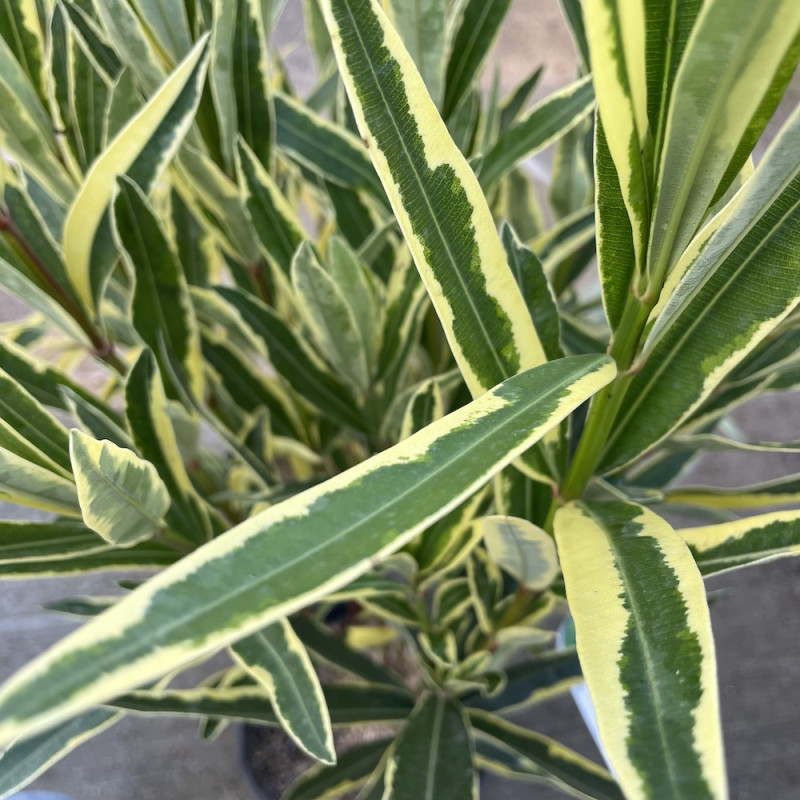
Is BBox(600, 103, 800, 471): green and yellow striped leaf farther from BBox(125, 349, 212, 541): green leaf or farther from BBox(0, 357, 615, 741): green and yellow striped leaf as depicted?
BBox(125, 349, 212, 541): green leaf

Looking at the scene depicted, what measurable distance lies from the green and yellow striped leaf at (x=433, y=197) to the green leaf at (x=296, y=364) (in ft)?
0.90

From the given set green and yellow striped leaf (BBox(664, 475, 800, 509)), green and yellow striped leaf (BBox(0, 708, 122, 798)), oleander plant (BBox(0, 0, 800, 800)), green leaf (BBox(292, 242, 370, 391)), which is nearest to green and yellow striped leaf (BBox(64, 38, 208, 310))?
oleander plant (BBox(0, 0, 800, 800))

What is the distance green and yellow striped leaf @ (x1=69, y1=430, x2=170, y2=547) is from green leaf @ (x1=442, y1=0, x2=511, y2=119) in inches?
15.0

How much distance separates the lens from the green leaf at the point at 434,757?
561 millimetres

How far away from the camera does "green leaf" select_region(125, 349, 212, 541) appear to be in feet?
1.48

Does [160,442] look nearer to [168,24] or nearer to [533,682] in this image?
[168,24]

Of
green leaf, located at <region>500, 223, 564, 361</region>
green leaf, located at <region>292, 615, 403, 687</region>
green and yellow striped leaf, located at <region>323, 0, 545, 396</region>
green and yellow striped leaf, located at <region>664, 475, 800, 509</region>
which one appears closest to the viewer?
green and yellow striped leaf, located at <region>323, 0, 545, 396</region>

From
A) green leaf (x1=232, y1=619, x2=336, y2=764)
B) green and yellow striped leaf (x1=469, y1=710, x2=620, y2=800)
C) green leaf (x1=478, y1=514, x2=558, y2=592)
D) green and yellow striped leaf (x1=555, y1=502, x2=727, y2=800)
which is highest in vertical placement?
green and yellow striped leaf (x1=555, y1=502, x2=727, y2=800)

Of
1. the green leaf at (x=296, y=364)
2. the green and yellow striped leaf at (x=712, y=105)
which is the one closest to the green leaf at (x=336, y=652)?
the green leaf at (x=296, y=364)

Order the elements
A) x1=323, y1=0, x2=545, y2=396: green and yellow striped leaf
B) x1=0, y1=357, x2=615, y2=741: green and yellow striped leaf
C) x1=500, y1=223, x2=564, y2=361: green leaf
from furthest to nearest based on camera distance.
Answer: x1=500, y1=223, x2=564, y2=361: green leaf → x1=323, y1=0, x2=545, y2=396: green and yellow striped leaf → x1=0, y1=357, x2=615, y2=741: green and yellow striped leaf

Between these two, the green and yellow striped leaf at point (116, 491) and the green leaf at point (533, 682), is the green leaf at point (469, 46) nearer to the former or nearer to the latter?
the green and yellow striped leaf at point (116, 491)

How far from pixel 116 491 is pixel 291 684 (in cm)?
15

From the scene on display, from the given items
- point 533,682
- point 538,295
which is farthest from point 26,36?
point 533,682

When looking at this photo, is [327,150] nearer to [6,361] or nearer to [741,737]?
[6,361]
